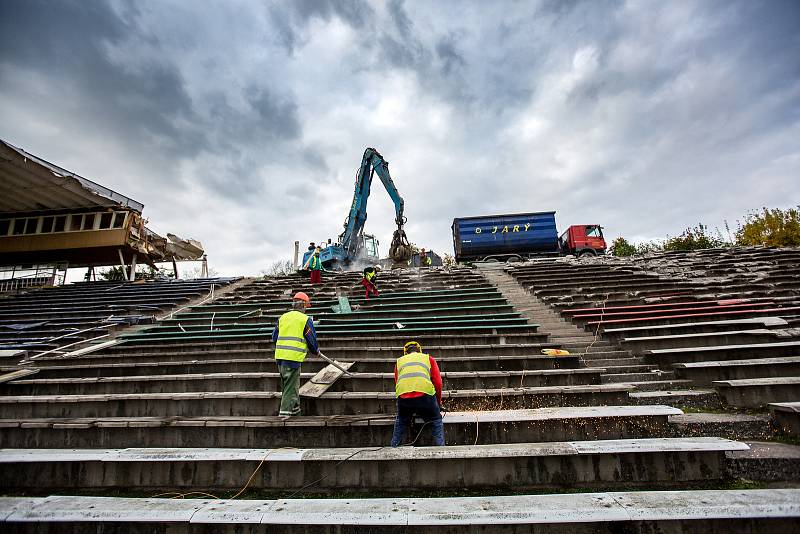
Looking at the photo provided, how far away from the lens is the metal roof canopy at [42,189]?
45.3 feet

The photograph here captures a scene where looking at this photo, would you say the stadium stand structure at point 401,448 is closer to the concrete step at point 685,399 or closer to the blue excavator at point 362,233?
the concrete step at point 685,399

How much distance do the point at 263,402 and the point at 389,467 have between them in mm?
2238

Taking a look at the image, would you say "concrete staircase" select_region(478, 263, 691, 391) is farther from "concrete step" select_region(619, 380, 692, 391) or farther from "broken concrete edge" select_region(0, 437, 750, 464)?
"broken concrete edge" select_region(0, 437, 750, 464)

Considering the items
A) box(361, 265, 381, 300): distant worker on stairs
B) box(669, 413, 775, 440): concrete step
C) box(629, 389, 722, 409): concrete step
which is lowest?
box(669, 413, 775, 440): concrete step

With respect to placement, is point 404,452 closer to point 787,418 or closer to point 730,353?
point 787,418

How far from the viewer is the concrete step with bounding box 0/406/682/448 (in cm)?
383

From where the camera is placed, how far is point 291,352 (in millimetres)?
4254

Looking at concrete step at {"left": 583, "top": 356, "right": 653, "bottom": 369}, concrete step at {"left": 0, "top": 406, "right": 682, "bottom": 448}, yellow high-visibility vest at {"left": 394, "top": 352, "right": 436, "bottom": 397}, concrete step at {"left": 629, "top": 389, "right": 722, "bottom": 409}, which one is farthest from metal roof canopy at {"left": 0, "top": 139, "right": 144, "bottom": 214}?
concrete step at {"left": 629, "top": 389, "right": 722, "bottom": 409}

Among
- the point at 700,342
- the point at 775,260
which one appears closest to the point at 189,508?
the point at 700,342

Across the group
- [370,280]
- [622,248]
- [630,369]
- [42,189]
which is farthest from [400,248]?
[622,248]

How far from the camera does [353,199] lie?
747 inches

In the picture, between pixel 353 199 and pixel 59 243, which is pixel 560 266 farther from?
pixel 59 243

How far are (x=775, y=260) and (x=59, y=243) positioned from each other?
33572mm

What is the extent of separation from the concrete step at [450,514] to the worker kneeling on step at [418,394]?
34.1 inches
